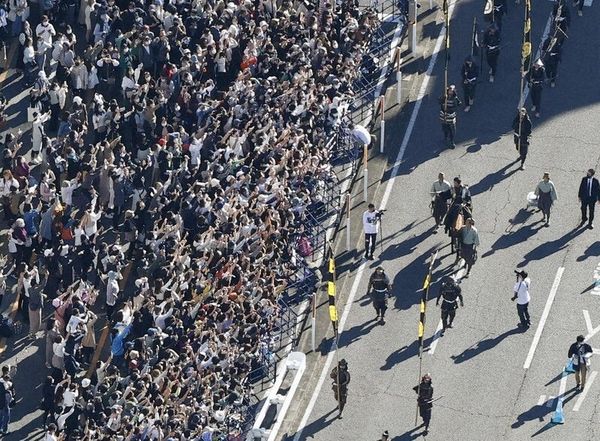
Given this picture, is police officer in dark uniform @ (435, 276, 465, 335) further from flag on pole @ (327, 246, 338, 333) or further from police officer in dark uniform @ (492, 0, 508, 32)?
police officer in dark uniform @ (492, 0, 508, 32)

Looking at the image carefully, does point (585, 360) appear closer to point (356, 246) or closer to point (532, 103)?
point (356, 246)

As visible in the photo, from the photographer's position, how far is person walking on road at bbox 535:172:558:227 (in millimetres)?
74062

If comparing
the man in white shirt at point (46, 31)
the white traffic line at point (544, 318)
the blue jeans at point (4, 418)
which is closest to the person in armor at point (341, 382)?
the white traffic line at point (544, 318)

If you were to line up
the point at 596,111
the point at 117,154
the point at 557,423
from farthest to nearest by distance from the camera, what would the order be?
the point at 596,111 → the point at 117,154 → the point at 557,423

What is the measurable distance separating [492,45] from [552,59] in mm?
2073

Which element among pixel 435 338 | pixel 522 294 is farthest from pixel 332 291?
pixel 522 294

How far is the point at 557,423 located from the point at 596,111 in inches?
622

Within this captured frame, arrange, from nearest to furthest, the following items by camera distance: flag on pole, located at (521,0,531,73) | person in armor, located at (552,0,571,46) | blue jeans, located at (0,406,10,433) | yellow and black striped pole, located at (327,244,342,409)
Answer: blue jeans, located at (0,406,10,433)
yellow and black striped pole, located at (327,244,342,409)
flag on pole, located at (521,0,531,73)
person in armor, located at (552,0,571,46)

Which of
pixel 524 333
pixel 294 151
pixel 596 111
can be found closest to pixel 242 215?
pixel 294 151

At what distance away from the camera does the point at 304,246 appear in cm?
7356

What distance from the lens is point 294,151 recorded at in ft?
243

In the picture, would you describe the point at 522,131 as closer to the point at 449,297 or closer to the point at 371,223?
the point at 371,223

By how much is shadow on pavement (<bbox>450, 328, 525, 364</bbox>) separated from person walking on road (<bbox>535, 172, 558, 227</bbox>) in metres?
5.10

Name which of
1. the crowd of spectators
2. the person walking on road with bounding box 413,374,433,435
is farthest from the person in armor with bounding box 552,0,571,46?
the person walking on road with bounding box 413,374,433,435
